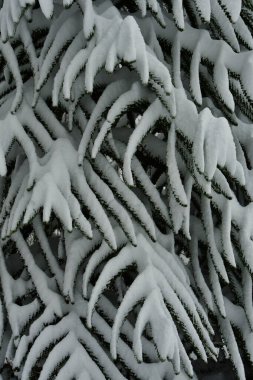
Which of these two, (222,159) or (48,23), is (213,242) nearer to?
(222,159)

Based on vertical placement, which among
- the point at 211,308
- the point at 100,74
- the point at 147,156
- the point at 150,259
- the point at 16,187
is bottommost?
the point at 211,308

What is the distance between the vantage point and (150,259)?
2.04 metres

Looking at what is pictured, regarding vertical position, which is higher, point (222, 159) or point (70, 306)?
point (222, 159)

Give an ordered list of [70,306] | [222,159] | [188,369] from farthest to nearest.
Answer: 1. [70,306]
2. [188,369]
3. [222,159]

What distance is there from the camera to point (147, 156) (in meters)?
2.25

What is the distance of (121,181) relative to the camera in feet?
6.81

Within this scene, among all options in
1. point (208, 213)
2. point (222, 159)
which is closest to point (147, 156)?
point (208, 213)

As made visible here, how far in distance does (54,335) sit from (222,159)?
838 millimetres

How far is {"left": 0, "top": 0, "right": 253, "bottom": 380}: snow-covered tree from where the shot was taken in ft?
6.33

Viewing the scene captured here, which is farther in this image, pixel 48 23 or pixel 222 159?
pixel 48 23

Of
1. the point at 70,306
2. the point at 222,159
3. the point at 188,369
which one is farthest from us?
the point at 70,306

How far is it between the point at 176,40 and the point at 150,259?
807 millimetres

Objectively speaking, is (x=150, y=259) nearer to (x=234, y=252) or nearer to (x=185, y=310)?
(x=185, y=310)

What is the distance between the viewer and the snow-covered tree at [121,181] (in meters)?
1.93
